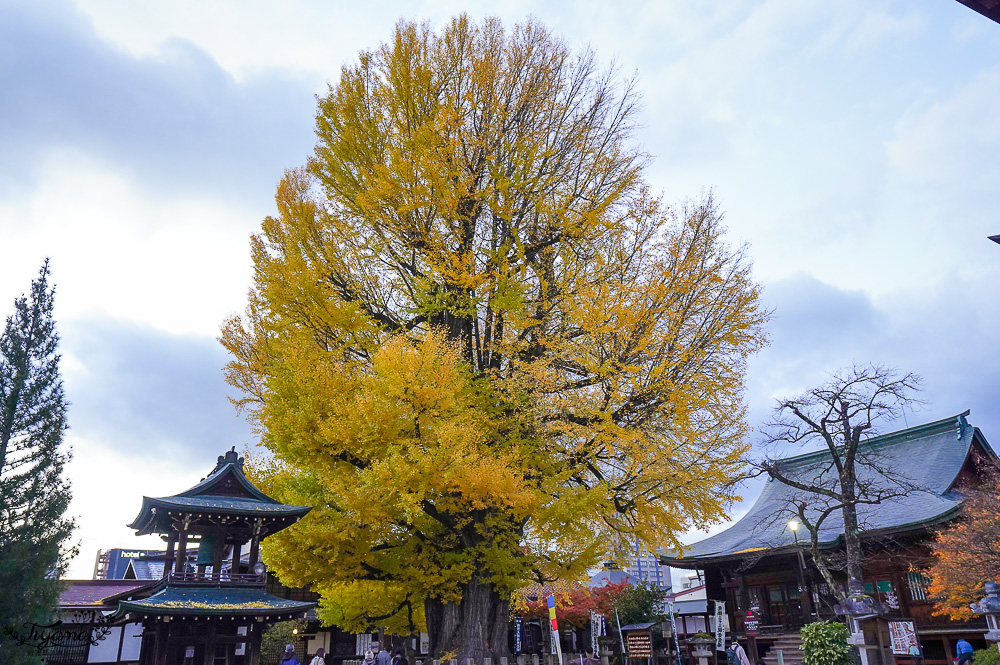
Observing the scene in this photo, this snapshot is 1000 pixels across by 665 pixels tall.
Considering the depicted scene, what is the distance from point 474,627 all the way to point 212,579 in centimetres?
779

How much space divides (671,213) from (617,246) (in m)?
1.29

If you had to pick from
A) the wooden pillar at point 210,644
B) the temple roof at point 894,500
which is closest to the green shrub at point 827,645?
the temple roof at point 894,500

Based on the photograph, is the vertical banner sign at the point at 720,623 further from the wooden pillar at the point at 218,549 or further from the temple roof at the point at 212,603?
the wooden pillar at the point at 218,549

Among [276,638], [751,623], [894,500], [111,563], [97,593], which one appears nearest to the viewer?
[97,593]

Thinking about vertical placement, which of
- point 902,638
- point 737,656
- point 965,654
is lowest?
point 737,656

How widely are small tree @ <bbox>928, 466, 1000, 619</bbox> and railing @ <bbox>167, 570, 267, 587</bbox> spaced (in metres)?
17.0

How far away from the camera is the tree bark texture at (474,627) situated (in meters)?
12.2

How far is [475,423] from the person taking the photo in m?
11.4

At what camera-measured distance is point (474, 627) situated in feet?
40.8

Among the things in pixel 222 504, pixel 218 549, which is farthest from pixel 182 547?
pixel 222 504

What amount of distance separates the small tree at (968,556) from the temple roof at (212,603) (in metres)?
15.8

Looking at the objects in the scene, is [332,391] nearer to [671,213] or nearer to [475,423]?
[475,423]

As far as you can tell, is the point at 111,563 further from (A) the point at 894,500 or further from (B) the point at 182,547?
Answer: (A) the point at 894,500

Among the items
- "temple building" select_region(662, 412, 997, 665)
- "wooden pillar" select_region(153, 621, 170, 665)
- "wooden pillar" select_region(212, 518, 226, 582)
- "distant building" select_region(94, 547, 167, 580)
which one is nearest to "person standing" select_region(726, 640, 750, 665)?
"temple building" select_region(662, 412, 997, 665)
